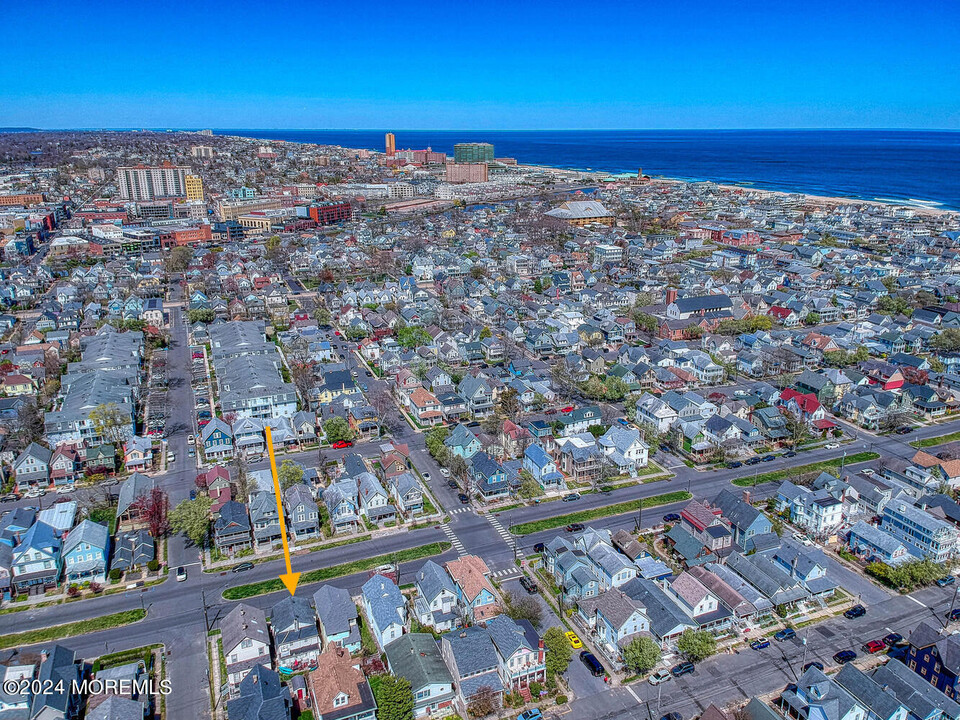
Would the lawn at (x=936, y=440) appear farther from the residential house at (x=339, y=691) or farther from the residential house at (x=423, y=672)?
the residential house at (x=339, y=691)

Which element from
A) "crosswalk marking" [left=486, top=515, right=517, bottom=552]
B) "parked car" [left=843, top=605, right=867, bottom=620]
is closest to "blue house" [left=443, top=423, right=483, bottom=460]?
"crosswalk marking" [left=486, top=515, right=517, bottom=552]

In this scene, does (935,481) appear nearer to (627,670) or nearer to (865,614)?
(865,614)

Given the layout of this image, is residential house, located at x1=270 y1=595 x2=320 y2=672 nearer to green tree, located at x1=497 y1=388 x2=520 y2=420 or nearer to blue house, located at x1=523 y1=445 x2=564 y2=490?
blue house, located at x1=523 y1=445 x2=564 y2=490

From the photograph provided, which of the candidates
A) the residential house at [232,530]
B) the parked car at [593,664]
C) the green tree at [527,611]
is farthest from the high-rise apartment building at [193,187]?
the parked car at [593,664]

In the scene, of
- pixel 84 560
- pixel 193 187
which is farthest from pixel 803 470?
pixel 193 187

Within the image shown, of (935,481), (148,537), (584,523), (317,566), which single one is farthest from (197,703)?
(935,481)
